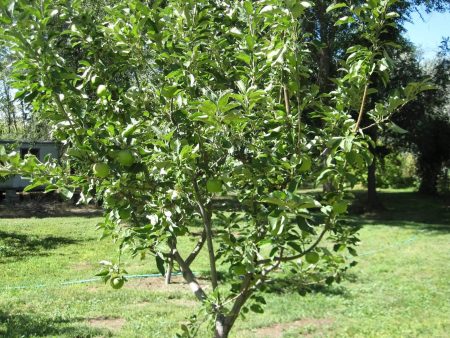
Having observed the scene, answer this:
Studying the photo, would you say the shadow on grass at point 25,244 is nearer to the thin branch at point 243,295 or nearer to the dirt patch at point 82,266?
→ the dirt patch at point 82,266

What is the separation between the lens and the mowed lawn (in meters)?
5.59

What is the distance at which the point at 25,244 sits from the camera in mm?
11773

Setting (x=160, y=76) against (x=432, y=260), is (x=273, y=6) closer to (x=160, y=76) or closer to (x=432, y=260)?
(x=160, y=76)

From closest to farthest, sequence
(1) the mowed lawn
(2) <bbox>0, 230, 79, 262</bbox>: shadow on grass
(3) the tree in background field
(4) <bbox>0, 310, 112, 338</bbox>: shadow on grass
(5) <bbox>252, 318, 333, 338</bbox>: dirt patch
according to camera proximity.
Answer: (4) <bbox>0, 310, 112, 338</bbox>: shadow on grass → (5) <bbox>252, 318, 333, 338</bbox>: dirt patch → (1) the mowed lawn → (2) <bbox>0, 230, 79, 262</bbox>: shadow on grass → (3) the tree in background field

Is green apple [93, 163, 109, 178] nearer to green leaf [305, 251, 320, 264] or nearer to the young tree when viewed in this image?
the young tree

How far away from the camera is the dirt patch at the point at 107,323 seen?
5613mm

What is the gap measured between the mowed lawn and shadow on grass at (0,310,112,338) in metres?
0.01

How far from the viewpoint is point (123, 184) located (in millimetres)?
2129

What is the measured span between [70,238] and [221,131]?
1183 cm

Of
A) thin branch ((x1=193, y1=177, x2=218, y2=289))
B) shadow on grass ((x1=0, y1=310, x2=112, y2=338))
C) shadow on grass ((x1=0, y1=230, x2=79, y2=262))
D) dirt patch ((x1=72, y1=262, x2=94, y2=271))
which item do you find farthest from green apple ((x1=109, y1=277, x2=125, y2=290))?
shadow on grass ((x1=0, y1=230, x2=79, y2=262))

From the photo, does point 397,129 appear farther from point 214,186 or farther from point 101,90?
point 101,90

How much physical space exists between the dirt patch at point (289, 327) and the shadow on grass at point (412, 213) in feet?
28.9

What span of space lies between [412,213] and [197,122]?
1804cm

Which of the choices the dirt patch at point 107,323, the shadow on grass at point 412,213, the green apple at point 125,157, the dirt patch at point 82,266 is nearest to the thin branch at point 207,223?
the green apple at point 125,157
